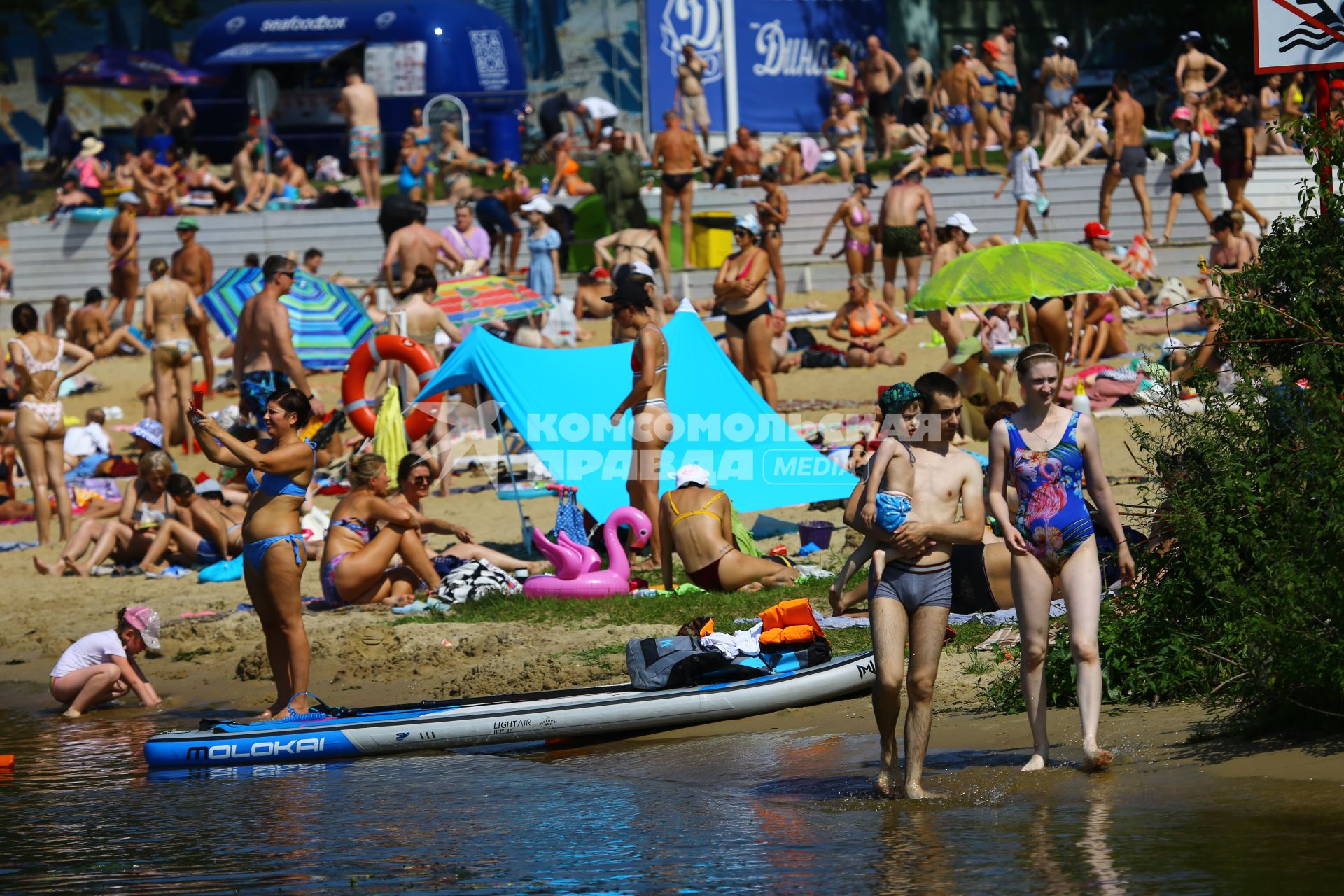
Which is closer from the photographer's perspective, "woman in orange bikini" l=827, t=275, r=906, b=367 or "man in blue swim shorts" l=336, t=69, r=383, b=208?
"woman in orange bikini" l=827, t=275, r=906, b=367

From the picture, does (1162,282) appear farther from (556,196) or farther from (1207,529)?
(1207,529)

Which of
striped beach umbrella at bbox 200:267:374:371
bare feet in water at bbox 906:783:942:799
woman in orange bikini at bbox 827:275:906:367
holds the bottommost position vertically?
bare feet in water at bbox 906:783:942:799

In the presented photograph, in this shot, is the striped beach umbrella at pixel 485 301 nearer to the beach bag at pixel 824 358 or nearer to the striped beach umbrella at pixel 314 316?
the striped beach umbrella at pixel 314 316

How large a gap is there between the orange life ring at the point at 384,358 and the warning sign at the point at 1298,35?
304 inches

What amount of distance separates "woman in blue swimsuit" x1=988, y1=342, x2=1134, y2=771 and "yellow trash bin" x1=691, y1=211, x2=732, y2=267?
14674 mm

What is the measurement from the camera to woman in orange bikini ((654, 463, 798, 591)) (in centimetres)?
1015

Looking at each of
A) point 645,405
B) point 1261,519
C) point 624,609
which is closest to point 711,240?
point 645,405

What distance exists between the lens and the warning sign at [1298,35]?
6941 millimetres

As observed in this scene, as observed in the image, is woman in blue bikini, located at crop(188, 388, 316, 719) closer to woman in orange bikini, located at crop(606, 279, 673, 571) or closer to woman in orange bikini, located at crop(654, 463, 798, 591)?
woman in orange bikini, located at crop(654, 463, 798, 591)

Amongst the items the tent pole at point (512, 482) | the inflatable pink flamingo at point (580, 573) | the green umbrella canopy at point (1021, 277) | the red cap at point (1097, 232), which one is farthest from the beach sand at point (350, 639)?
the red cap at point (1097, 232)

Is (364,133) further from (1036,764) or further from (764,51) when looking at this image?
(1036,764)

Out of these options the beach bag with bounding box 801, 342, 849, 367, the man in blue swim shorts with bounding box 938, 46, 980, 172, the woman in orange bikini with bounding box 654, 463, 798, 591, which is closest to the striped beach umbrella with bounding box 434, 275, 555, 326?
the beach bag with bounding box 801, 342, 849, 367

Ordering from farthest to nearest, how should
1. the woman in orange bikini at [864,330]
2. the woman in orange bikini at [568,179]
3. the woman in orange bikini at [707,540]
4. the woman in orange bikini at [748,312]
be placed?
the woman in orange bikini at [568,179] < the woman in orange bikini at [864,330] < the woman in orange bikini at [748,312] < the woman in orange bikini at [707,540]

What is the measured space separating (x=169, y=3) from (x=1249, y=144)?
2329 centimetres
